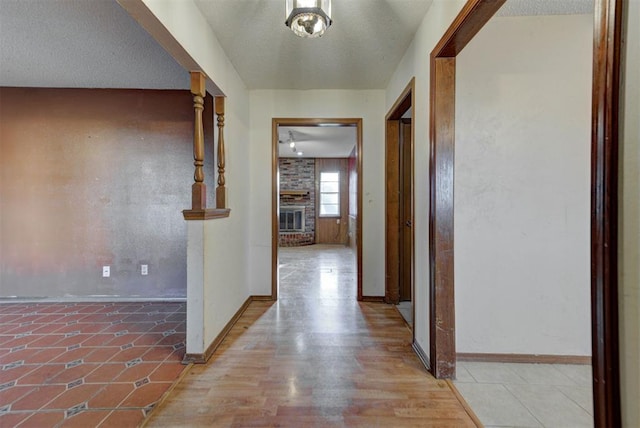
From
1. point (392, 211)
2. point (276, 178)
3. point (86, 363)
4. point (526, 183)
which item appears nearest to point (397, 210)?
point (392, 211)

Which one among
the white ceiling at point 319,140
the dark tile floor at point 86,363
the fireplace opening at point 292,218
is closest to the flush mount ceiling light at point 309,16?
the dark tile floor at point 86,363

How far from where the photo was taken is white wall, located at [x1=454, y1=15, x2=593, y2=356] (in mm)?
1852

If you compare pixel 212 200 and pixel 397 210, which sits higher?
pixel 212 200

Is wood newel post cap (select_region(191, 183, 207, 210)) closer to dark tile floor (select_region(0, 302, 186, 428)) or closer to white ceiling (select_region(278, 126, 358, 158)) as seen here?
dark tile floor (select_region(0, 302, 186, 428))

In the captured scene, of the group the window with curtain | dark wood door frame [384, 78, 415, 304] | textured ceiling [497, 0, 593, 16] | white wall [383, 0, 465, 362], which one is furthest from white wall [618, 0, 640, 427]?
the window with curtain

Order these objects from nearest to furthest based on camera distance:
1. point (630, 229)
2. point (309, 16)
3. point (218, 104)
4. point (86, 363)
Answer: point (630, 229)
point (309, 16)
point (86, 363)
point (218, 104)

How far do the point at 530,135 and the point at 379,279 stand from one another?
1962 millimetres

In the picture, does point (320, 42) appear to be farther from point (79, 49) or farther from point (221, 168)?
point (79, 49)

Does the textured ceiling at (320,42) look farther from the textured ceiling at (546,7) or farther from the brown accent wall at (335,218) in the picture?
the brown accent wall at (335,218)

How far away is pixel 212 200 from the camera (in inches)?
116

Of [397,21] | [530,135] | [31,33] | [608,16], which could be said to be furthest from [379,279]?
[31,33]

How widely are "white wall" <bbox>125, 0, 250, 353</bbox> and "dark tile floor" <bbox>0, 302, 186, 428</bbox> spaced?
1.18 feet

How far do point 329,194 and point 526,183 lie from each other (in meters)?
6.18

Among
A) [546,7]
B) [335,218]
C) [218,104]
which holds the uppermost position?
[546,7]
